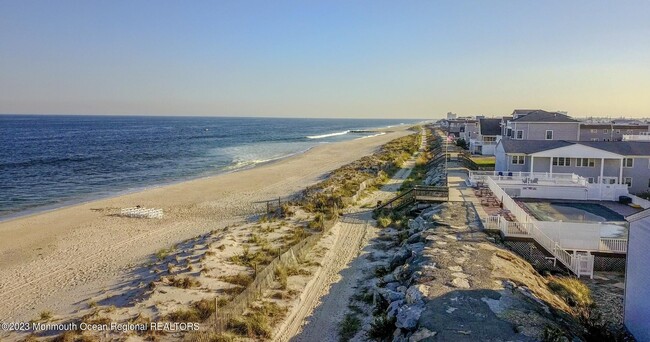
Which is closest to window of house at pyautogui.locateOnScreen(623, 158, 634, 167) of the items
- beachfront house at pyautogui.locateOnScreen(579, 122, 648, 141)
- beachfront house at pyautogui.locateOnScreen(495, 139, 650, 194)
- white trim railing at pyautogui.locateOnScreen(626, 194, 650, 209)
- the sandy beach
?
beachfront house at pyautogui.locateOnScreen(495, 139, 650, 194)

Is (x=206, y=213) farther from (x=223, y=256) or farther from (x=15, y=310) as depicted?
(x=15, y=310)

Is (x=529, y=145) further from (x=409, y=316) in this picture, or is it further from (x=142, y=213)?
(x=142, y=213)

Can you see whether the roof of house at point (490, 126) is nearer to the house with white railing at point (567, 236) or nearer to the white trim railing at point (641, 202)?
the white trim railing at point (641, 202)

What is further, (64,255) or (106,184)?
(106,184)

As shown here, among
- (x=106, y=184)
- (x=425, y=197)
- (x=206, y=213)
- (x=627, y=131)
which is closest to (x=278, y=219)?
(x=206, y=213)

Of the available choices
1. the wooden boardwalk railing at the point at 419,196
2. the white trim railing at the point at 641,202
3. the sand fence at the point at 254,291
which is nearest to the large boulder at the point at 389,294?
the sand fence at the point at 254,291

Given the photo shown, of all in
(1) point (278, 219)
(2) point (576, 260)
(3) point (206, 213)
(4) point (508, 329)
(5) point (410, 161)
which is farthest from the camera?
(5) point (410, 161)

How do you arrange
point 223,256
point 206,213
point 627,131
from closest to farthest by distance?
point 223,256 < point 206,213 < point 627,131
